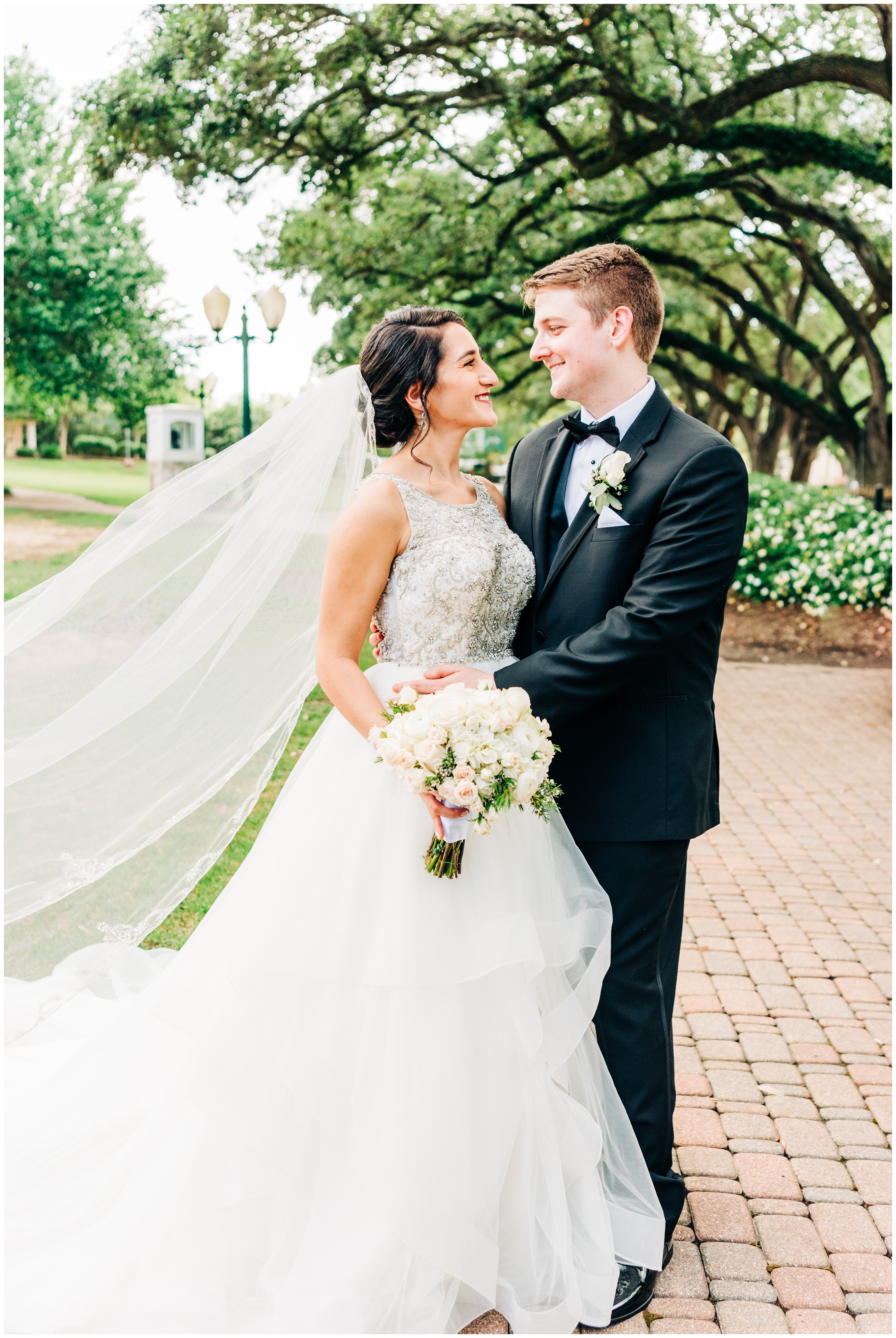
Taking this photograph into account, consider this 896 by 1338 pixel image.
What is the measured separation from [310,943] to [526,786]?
2.38 feet

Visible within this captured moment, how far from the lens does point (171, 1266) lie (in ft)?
8.43

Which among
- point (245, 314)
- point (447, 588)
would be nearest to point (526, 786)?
point (447, 588)

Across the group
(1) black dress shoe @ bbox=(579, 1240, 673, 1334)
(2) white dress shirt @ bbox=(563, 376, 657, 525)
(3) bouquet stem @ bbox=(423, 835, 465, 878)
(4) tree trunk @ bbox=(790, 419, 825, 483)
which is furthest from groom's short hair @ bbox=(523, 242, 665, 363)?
(4) tree trunk @ bbox=(790, 419, 825, 483)

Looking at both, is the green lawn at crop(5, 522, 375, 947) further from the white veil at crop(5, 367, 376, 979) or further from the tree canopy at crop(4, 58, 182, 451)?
the tree canopy at crop(4, 58, 182, 451)

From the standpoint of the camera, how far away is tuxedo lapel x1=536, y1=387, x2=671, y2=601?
2.85 metres

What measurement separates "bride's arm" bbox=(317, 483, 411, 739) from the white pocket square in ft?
1.78

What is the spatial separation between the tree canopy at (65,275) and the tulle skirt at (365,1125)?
20.3 meters

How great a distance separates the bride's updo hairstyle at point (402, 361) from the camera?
2.97 m

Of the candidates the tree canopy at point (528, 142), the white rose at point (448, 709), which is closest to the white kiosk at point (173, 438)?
the tree canopy at point (528, 142)

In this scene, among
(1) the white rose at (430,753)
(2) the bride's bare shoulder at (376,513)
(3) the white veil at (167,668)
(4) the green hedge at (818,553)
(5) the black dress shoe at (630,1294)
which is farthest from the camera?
(4) the green hedge at (818,553)

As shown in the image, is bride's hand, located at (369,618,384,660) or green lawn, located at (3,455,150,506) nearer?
bride's hand, located at (369,618,384,660)

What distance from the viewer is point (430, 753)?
242 centimetres

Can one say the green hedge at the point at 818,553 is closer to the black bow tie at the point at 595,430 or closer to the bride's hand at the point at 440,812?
the black bow tie at the point at 595,430

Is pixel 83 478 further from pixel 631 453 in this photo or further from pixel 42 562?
pixel 631 453
